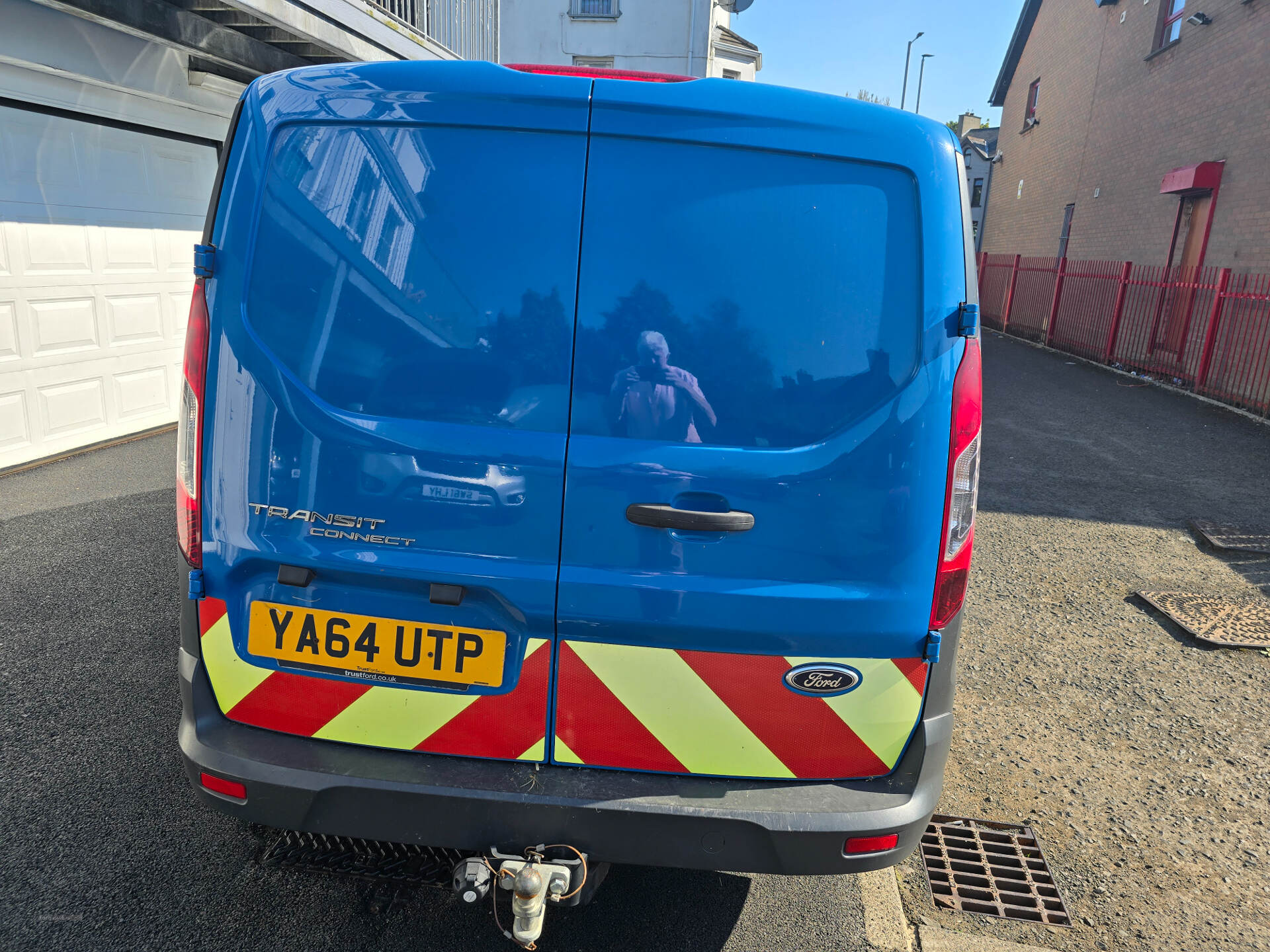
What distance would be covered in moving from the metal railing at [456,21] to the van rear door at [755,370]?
7.50 metres

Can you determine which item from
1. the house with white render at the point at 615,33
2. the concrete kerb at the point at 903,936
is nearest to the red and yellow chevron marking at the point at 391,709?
the concrete kerb at the point at 903,936

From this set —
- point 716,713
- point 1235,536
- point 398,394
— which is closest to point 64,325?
point 398,394

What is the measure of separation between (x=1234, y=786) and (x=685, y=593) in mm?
2632

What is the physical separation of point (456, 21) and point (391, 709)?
978 cm

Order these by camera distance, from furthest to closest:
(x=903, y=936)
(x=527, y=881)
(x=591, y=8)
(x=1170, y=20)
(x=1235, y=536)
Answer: (x=591, y=8), (x=1170, y=20), (x=1235, y=536), (x=903, y=936), (x=527, y=881)

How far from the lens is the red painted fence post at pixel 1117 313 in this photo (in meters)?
13.5

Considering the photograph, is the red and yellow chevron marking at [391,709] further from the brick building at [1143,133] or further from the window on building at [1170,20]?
the window on building at [1170,20]

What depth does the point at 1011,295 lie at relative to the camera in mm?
19547

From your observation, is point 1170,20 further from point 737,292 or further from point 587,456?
point 587,456

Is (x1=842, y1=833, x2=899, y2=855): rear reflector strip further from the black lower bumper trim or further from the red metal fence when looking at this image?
the red metal fence

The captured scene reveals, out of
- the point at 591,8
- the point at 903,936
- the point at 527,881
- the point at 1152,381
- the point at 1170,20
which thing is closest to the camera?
the point at 527,881

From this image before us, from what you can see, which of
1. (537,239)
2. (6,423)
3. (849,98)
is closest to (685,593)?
(537,239)

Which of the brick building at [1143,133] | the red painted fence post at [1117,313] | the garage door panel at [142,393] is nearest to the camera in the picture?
the garage door panel at [142,393]

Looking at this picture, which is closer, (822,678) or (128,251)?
(822,678)
